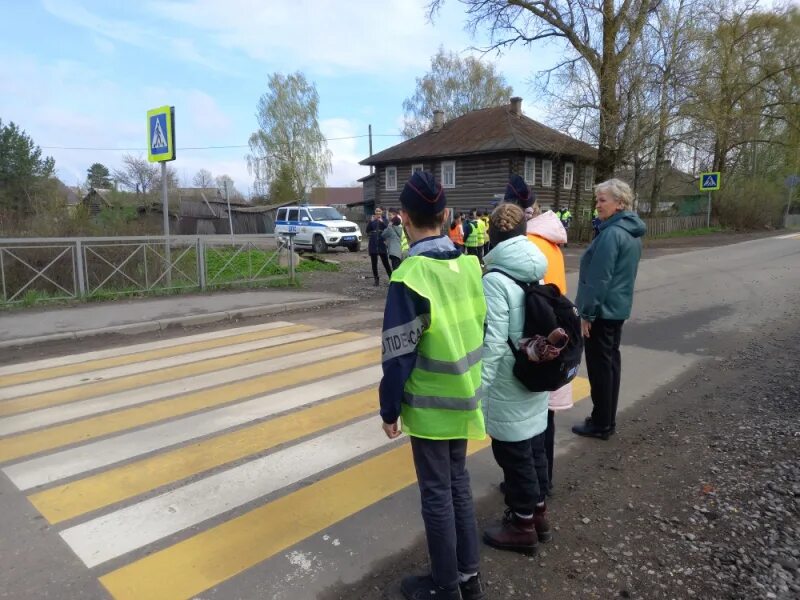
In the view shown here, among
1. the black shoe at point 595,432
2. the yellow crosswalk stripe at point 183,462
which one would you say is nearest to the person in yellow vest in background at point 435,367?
the yellow crosswalk stripe at point 183,462

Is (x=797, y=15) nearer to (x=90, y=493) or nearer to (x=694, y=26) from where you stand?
(x=694, y=26)

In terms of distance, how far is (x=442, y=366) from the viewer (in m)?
2.37

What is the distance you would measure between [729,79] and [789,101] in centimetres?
379

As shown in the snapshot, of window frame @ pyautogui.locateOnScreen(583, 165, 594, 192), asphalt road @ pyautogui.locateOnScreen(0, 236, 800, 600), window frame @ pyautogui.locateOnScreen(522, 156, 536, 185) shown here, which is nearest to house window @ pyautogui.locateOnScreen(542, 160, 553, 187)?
window frame @ pyautogui.locateOnScreen(522, 156, 536, 185)

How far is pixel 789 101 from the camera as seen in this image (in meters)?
31.9

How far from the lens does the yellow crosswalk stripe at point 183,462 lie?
345 cm

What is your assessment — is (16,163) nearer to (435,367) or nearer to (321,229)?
(321,229)

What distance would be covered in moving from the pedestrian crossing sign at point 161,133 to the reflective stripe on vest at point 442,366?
10855mm

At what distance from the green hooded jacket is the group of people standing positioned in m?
1.41

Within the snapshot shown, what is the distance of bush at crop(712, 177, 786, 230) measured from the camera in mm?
35438

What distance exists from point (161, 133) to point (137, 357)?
658cm

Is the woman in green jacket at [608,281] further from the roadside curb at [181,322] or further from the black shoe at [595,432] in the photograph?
the roadside curb at [181,322]

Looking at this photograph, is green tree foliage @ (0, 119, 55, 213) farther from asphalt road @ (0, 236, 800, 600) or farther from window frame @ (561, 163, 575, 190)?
asphalt road @ (0, 236, 800, 600)

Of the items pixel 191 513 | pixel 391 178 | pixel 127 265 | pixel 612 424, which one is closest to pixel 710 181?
pixel 391 178
